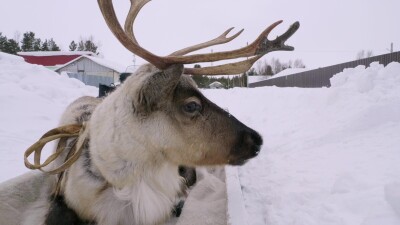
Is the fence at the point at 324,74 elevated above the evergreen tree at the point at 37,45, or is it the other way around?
the evergreen tree at the point at 37,45

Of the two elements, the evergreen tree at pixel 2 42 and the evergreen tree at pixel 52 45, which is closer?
the evergreen tree at pixel 2 42

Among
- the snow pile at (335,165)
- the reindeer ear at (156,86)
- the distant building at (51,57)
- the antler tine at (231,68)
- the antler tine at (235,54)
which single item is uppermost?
the distant building at (51,57)

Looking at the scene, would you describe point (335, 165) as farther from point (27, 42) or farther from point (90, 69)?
point (27, 42)

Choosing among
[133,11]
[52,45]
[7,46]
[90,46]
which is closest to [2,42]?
[7,46]

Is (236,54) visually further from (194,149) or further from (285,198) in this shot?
(285,198)

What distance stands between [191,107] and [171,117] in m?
0.14

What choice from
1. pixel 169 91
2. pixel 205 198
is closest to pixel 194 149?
pixel 169 91

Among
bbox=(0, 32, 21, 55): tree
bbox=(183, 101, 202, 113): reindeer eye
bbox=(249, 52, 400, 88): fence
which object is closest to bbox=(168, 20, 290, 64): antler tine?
bbox=(183, 101, 202, 113): reindeer eye

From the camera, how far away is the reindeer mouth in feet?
6.89

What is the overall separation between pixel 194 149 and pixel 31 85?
8005 mm

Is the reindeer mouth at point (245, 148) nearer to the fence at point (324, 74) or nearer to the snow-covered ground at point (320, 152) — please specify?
the snow-covered ground at point (320, 152)

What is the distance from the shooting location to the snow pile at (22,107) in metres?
4.15

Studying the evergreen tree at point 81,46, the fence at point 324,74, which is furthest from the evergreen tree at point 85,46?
the fence at point 324,74

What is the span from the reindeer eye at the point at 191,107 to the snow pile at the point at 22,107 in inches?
94.2
